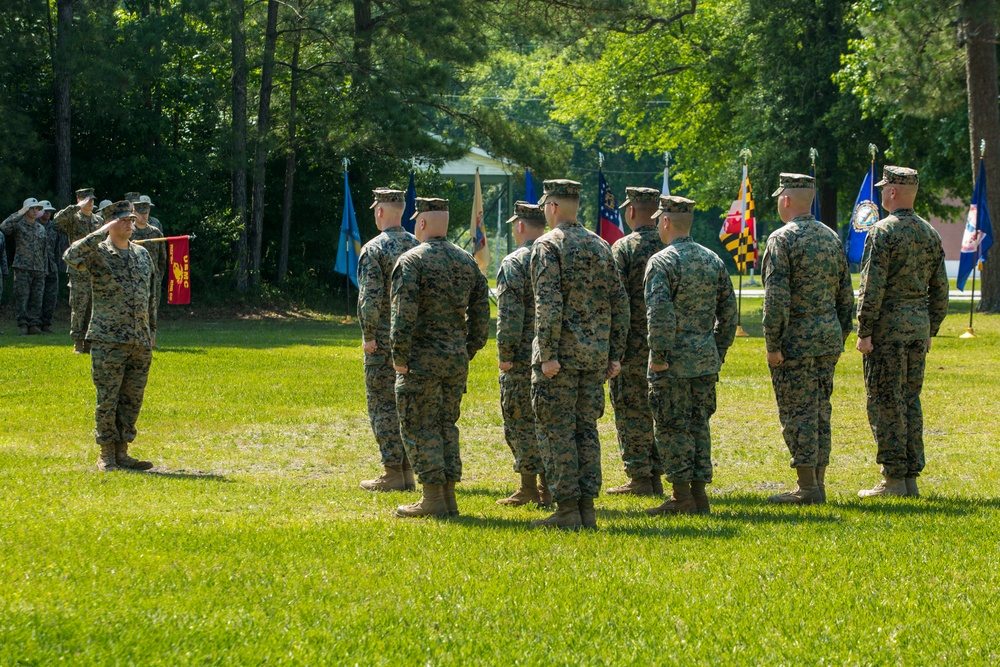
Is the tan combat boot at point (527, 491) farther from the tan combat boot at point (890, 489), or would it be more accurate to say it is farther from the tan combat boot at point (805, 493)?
the tan combat boot at point (890, 489)

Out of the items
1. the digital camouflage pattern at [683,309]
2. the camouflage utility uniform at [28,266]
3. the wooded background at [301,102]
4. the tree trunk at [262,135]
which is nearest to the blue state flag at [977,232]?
the wooded background at [301,102]

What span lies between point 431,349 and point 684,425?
68.1 inches

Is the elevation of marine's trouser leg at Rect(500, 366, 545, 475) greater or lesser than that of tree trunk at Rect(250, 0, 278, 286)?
lesser

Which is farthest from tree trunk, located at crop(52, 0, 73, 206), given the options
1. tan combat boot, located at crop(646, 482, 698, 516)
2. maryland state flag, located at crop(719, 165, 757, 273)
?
tan combat boot, located at crop(646, 482, 698, 516)

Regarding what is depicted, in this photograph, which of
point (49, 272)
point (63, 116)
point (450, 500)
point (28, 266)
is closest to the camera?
point (450, 500)

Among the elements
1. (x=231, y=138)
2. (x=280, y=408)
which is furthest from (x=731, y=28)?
(x=280, y=408)

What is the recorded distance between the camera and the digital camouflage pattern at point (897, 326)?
8.88 meters

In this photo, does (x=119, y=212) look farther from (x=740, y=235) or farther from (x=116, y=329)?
(x=740, y=235)

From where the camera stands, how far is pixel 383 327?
30.7ft

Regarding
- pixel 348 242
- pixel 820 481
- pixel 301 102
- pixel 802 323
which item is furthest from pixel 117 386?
pixel 301 102

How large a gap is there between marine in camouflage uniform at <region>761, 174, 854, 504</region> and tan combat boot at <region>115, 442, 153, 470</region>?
5108 mm

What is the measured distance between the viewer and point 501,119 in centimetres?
3169

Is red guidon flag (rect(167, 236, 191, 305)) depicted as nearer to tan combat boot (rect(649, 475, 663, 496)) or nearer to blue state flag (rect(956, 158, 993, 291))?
tan combat boot (rect(649, 475, 663, 496))

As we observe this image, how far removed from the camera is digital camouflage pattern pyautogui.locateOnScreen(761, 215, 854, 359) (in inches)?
340
